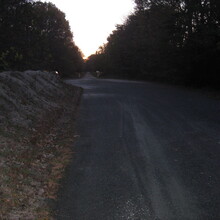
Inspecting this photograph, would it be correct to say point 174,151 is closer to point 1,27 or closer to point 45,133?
point 45,133

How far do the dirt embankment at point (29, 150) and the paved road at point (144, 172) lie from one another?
0.38 m

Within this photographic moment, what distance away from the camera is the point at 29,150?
33.6ft

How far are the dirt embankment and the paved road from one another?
38 cm

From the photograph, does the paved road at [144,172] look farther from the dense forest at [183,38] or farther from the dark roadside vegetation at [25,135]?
the dense forest at [183,38]

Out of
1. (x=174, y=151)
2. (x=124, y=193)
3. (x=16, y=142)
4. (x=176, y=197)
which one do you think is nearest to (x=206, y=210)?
(x=176, y=197)

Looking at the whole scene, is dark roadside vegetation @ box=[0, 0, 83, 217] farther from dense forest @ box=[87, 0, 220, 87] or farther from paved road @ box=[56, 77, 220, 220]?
dense forest @ box=[87, 0, 220, 87]

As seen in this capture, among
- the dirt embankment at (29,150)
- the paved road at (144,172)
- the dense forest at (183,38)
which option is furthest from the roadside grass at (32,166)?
the dense forest at (183,38)

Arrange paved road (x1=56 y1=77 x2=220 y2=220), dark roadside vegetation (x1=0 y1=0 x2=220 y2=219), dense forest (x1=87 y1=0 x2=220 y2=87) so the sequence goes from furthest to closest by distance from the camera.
A: dense forest (x1=87 y1=0 x2=220 y2=87)
dark roadside vegetation (x1=0 y1=0 x2=220 y2=219)
paved road (x1=56 y1=77 x2=220 y2=220)

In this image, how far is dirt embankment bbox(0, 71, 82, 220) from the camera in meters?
6.67

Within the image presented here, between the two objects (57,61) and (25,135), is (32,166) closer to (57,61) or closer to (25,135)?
(25,135)

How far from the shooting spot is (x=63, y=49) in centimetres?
7781

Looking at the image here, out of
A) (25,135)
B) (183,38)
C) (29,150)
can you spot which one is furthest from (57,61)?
(29,150)

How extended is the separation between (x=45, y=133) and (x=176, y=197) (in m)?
6.96

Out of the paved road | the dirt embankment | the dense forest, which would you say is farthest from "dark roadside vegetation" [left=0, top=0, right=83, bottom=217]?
the dense forest
